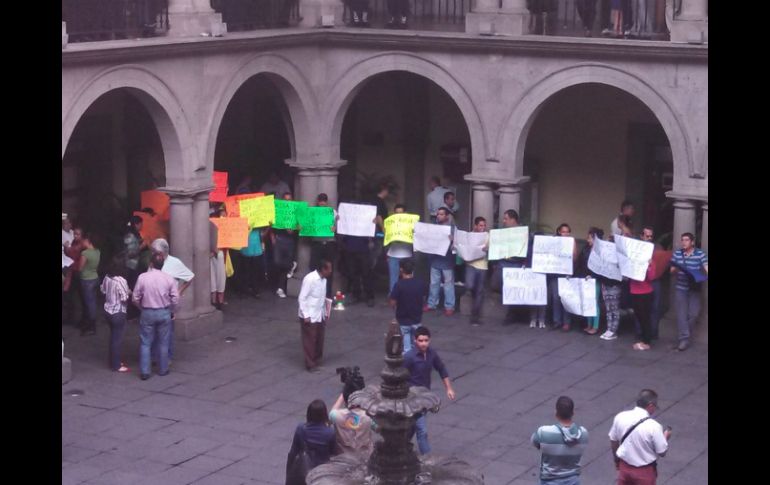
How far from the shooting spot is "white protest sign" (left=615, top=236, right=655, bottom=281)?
1845cm

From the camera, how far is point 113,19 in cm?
1795

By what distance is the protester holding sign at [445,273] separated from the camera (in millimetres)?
20312

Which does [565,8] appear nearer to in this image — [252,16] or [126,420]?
[252,16]

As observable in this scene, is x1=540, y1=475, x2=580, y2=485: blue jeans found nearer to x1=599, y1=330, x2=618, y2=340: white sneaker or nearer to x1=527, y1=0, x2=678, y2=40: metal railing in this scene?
x1=599, y1=330, x2=618, y2=340: white sneaker

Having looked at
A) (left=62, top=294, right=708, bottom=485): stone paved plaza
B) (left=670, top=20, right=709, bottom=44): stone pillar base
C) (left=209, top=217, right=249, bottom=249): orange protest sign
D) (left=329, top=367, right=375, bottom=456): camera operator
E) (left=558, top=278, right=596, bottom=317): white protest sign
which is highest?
(left=670, top=20, right=709, bottom=44): stone pillar base

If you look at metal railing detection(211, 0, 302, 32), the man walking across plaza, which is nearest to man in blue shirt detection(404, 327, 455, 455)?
the man walking across plaza

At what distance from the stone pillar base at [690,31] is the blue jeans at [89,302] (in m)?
8.21

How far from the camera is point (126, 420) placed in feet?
51.4

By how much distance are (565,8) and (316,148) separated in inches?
165

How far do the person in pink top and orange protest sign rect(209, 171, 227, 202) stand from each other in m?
6.05

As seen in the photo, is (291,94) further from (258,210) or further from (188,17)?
(188,17)

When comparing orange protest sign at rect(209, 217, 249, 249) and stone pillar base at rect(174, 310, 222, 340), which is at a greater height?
orange protest sign at rect(209, 217, 249, 249)

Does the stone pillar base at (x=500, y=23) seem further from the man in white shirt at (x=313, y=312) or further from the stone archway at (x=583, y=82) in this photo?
the man in white shirt at (x=313, y=312)
